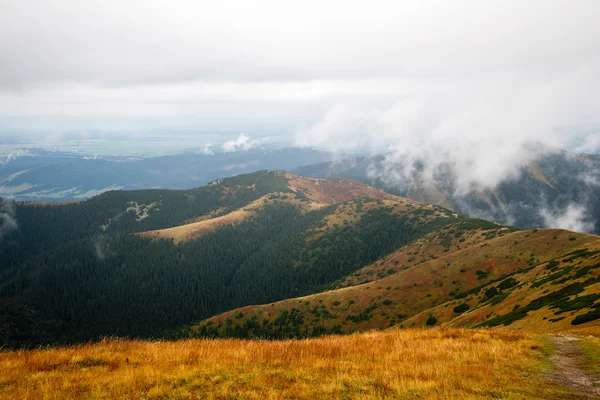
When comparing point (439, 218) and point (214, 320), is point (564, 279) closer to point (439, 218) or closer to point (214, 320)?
point (214, 320)

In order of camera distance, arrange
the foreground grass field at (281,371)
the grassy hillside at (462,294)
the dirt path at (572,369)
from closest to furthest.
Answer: the foreground grass field at (281,371) → the dirt path at (572,369) → the grassy hillside at (462,294)

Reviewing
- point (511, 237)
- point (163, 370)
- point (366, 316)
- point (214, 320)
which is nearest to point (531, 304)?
point (163, 370)

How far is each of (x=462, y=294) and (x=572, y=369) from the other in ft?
210

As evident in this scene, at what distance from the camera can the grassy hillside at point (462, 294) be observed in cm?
3953

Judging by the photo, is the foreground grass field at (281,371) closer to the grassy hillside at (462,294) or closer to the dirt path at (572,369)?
the dirt path at (572,369)

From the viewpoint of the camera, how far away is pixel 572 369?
41.1 ft

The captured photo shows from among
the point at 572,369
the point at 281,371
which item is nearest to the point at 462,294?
the point at 572,369

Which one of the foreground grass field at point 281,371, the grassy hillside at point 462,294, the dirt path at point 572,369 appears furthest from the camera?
the grassy hillside at point 462,294

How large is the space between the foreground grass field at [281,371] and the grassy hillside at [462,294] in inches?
870

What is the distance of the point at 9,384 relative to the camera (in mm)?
9836

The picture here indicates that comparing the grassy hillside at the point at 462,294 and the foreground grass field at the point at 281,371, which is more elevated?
the foreground grass field at the point at 281,371

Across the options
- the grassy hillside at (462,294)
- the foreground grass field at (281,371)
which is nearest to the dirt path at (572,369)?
the foreground grass field at (281,371)

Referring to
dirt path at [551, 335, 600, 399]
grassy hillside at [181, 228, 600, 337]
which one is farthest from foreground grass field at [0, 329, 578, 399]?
grassy hillside at [181, 228, 600, 337]

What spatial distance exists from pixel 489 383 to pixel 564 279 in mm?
40499
